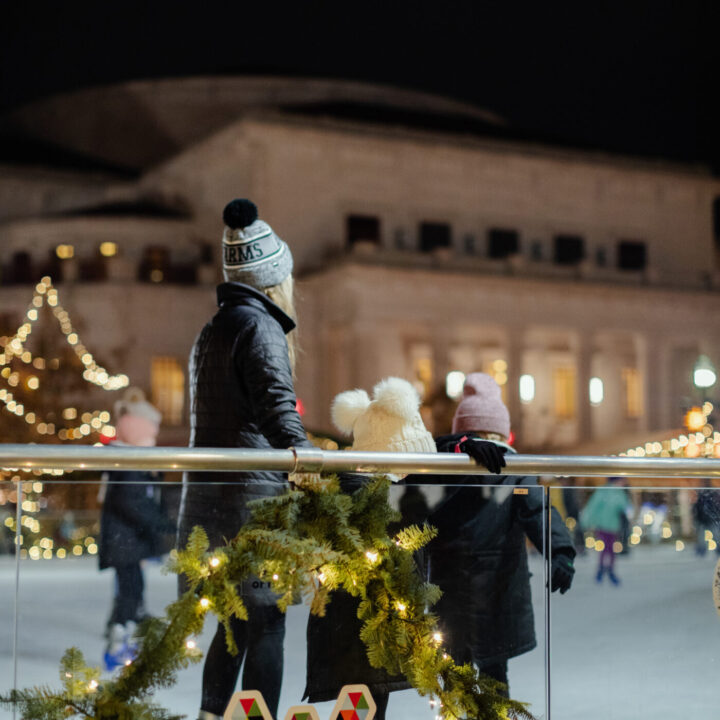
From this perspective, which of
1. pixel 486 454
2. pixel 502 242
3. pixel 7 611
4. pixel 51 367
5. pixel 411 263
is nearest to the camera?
pixel 7 611

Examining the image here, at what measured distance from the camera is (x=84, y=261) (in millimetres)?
47781

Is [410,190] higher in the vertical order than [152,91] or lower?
lower

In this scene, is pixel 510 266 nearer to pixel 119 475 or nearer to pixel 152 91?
pixel 152 91

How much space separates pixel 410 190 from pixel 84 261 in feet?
A: 46.7

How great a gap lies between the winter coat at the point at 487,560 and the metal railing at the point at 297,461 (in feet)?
0.41

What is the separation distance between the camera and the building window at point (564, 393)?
53188 millimetres

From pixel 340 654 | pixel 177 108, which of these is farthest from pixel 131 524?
pixel 177 108

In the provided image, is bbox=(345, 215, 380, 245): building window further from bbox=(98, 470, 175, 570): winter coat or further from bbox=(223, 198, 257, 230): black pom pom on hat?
bbox=(98, 470, 175, 570): winter coat

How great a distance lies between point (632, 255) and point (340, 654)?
179 feet

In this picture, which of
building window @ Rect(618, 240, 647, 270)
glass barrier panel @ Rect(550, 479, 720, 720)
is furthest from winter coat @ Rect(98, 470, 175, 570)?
building window @ Rect(618, 240, 647, 270)

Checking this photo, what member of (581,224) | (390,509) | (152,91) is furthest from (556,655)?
(152,91)

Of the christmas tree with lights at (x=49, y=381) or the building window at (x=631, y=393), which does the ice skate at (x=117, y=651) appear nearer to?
the christmas tree with lights at (x=49, y=381)

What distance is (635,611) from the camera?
5070 millimetres

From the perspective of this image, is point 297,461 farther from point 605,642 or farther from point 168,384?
point 168,384
